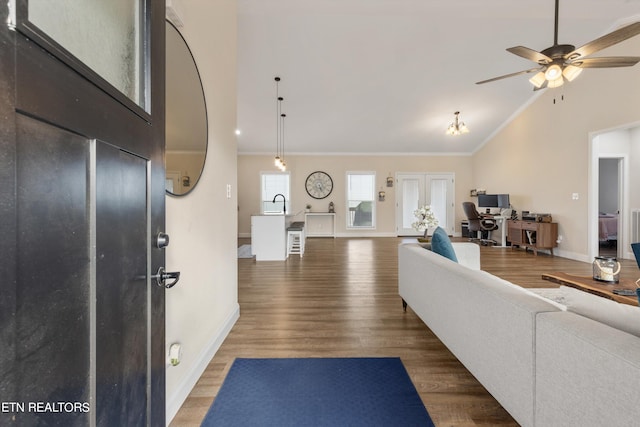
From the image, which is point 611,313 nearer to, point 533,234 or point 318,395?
point 318,395

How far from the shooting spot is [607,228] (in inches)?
236

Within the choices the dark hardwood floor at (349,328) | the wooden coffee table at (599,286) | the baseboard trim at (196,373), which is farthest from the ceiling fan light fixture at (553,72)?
the baseboard trim at (196,373)

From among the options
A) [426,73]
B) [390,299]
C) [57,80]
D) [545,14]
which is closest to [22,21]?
[57,80]

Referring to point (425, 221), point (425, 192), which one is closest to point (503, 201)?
point (425, 192)

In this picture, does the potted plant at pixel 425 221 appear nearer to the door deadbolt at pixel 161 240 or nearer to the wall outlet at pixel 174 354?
the wall outlet at pixel 174 354

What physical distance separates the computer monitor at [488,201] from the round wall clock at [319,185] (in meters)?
4.14

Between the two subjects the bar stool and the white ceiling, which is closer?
the white ceiling

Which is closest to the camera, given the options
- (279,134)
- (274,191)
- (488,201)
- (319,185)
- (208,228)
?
(208,228)

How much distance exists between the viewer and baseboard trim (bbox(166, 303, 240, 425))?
54.3 inches

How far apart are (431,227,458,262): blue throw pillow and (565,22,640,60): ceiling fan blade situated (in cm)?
221

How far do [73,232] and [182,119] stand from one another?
115 centimetres

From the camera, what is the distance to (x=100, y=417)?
604 mm

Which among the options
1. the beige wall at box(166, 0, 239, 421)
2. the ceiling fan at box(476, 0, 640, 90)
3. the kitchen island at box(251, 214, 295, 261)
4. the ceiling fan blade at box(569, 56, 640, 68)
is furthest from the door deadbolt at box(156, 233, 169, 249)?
the kitchen island at box(251, 214, 295, 261)

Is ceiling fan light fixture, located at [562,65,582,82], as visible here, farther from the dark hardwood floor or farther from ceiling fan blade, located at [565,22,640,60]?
the dark hardwood floor
